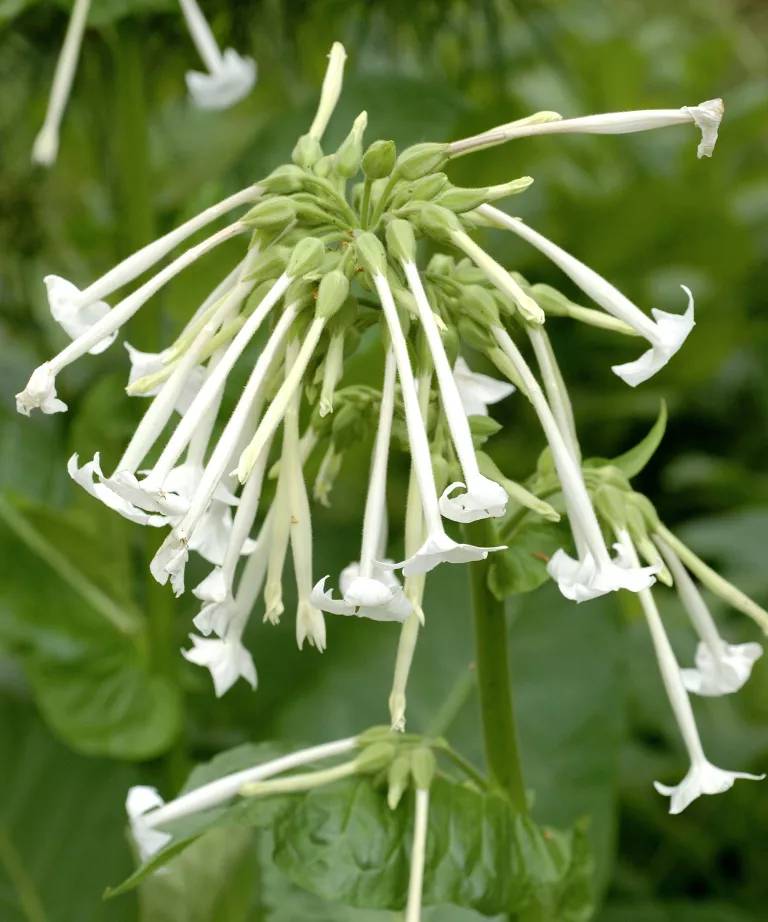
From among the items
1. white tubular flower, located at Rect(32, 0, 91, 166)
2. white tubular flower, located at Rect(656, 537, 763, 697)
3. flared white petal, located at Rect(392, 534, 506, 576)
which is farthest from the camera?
white tubular flower, located at Rect(32, 0, 91, 166)

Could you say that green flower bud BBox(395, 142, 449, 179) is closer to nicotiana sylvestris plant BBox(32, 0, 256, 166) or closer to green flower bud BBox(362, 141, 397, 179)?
green flower bud BBox(362, 141, 397, 179)

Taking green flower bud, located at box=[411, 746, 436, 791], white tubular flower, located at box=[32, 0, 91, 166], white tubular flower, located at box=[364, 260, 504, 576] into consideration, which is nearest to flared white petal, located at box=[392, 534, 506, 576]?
white tubular flower, located at box=[364, 260, 504, 576]

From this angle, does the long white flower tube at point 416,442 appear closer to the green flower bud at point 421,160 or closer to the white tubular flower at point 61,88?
the green flower bud at point 421,160

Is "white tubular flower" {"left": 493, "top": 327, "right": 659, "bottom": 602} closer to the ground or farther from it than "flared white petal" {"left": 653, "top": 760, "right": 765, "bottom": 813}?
farther from it

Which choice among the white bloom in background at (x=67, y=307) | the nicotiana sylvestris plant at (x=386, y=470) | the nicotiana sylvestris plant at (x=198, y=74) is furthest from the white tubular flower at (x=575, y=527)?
the nicotiana sylvestris plant at (x=198, y=74)

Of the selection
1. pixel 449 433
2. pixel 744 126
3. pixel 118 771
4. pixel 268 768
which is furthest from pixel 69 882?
pixel 744 126
